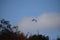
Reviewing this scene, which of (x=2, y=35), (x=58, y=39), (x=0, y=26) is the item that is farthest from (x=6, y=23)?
(x=58, y=39)

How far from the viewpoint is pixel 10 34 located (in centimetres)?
909

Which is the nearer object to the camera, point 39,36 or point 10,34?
point 10,34

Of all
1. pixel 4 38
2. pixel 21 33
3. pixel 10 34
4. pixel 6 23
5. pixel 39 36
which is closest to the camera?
pixel 4 38

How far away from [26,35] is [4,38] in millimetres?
1925

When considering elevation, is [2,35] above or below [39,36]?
below

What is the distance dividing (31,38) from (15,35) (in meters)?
1.84

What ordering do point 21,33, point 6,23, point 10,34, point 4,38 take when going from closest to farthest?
1. point 4,38
2. point 10,34
3. point 21,33
4. point 6,23

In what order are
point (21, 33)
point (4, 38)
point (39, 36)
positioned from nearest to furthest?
1. point (4, 38)
2. point (21, 33)
3. point (39, 36)

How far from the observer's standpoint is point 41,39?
478 inches

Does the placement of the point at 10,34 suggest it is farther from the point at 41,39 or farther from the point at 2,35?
the point at 41,39

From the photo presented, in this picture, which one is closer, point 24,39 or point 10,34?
point 10,34

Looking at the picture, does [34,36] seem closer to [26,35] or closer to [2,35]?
[26,35]

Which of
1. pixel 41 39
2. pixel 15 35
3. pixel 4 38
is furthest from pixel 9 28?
pixel 41 39

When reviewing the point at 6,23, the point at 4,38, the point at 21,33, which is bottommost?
the point at 4,38
